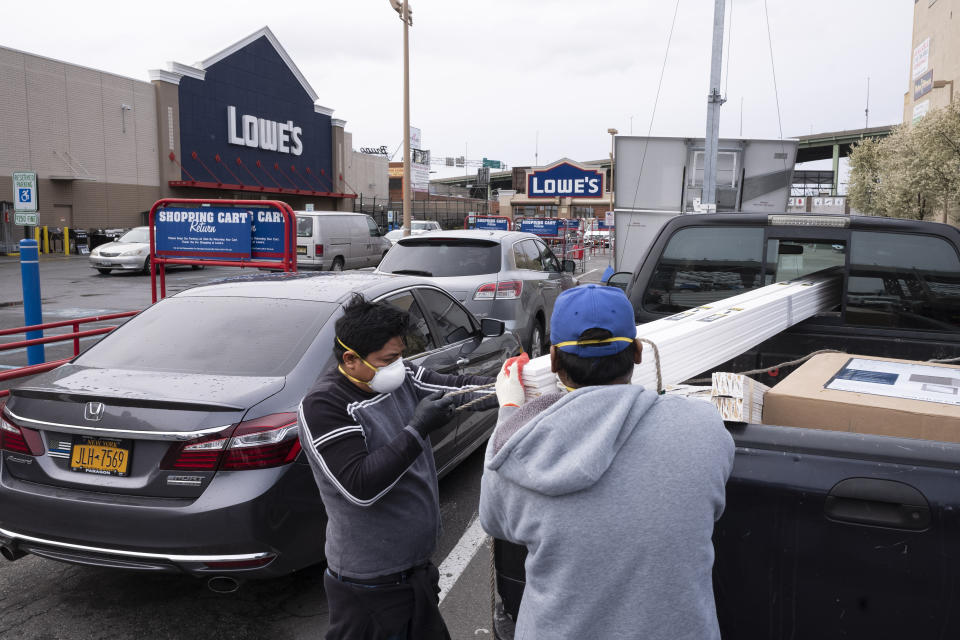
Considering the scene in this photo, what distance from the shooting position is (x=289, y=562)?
11.3ft

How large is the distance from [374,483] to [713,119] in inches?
508

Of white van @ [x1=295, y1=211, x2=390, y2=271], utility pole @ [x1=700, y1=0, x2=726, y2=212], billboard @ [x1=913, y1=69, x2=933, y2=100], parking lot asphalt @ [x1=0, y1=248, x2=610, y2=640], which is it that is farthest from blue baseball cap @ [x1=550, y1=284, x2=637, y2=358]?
billboard @ [x1=913, y1=69, x2=933, y2=100]

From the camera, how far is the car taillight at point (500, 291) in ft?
29.1

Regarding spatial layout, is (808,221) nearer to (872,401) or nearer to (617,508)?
(872,401)

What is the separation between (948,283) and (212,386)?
378 centimetres

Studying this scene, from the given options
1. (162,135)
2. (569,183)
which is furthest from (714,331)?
(162,135)

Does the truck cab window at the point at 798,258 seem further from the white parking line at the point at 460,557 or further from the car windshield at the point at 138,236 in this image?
the car windshield at the point at 138,236

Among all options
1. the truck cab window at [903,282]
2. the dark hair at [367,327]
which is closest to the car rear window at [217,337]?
the dark hair at [367,327]

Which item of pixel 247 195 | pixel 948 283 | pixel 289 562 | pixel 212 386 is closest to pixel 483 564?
pixel 289 562

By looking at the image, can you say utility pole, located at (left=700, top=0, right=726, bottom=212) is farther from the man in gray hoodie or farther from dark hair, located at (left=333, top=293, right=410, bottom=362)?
the man in gray hoodie

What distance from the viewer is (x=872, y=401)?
7.80 ft

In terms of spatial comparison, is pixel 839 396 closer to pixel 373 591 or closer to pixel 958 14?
pixel 373 591

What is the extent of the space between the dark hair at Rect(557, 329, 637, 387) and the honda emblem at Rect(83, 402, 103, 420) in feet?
8.29

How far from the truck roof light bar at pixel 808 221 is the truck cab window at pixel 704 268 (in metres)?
0.16
